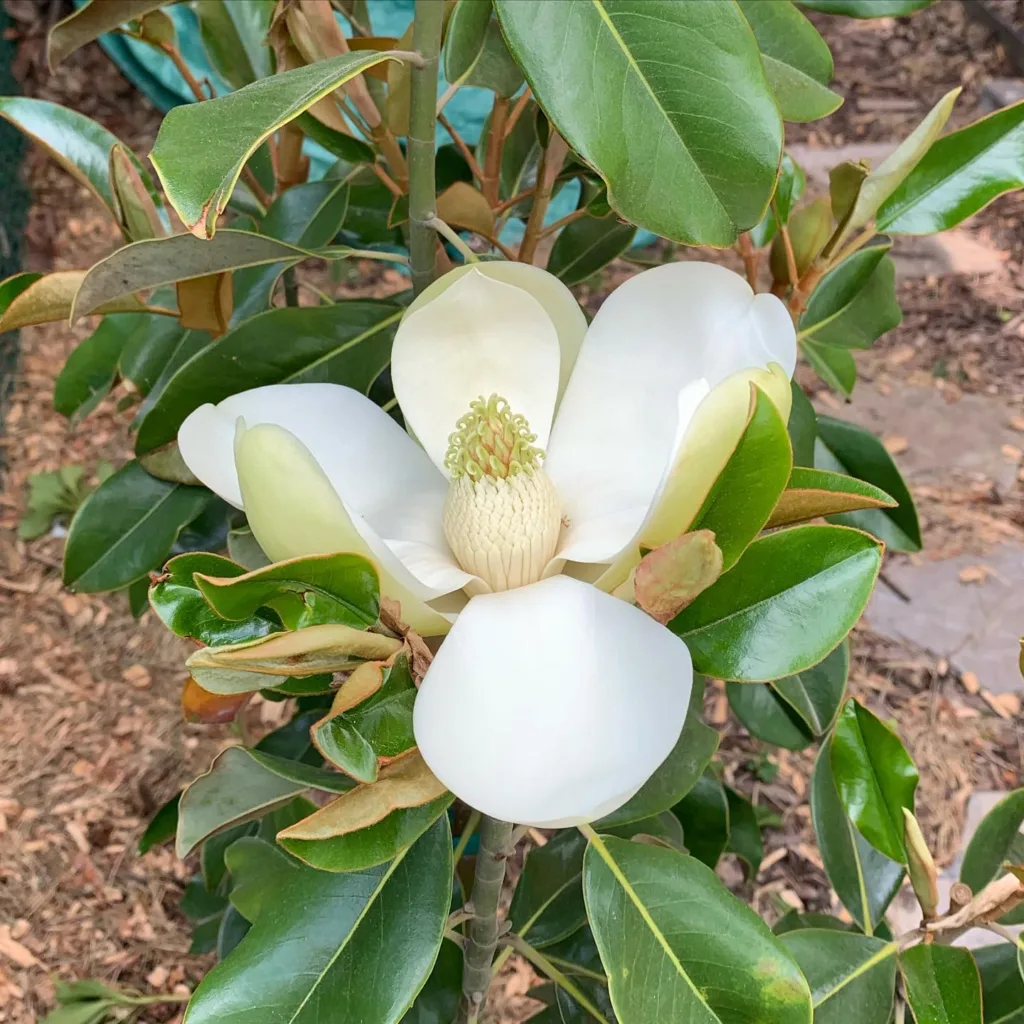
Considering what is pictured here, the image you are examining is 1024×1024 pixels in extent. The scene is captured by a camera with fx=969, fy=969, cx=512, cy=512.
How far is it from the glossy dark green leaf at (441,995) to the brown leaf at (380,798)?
409 millimetres

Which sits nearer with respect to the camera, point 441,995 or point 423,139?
point 423,139

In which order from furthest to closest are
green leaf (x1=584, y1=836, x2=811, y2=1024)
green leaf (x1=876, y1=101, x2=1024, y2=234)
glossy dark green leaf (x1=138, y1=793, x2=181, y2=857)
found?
glossy dark green leaf (x1=138, y1=793, x2=181, y2=857) < green leaf (x1=876, y1=101, x2=1024, y2=234) < green leaf (x1=584, y1=836, x2=811, y2=1024)

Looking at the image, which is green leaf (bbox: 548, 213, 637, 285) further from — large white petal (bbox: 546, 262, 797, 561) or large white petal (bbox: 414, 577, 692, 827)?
large white petal (bbox: 414, 577, 692, 827)

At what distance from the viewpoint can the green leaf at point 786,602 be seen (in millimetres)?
446

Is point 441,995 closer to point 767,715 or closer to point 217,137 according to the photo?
point 767,715

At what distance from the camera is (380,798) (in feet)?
1.43

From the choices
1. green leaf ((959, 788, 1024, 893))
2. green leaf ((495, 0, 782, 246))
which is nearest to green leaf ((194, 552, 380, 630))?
green leaf ((495, 0, 782, 246))

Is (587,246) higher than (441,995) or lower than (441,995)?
higher

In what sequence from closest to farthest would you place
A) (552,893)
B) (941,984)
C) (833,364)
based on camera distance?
1. (941,984)
2. (552,893)
3. (833,364)

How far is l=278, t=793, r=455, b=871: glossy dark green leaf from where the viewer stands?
0.46m

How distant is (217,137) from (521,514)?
225 mm

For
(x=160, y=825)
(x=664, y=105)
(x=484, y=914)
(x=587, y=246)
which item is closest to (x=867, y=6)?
(x=587, y=246)

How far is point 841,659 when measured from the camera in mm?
828

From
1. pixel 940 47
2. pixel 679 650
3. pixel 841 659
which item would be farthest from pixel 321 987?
pixel 940 47
